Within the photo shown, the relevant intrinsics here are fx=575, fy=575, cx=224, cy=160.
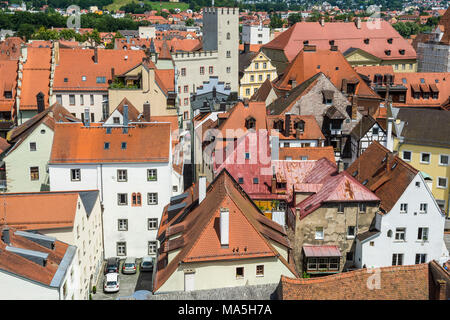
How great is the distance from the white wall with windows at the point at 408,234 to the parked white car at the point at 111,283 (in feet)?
53.6

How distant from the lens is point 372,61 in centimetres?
9375

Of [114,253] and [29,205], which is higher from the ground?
[29,205]

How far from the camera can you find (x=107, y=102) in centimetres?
6856

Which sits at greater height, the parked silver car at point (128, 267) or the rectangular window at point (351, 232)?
the rectangular window at point (351, 232)

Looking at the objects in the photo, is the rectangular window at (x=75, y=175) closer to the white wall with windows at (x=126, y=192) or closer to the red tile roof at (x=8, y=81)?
the white wall with windows at (x=126, y=192)

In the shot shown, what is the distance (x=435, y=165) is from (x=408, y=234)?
1588cm

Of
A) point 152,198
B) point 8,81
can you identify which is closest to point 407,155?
point 152,198

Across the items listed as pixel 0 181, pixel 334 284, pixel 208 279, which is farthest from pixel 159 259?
pixel 0 181

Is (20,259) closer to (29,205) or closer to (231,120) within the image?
(29,205)

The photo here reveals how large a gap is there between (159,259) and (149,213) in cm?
1133

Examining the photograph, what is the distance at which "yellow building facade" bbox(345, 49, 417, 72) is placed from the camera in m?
91.4

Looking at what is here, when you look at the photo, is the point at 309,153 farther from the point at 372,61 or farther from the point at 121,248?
the point at 372,61

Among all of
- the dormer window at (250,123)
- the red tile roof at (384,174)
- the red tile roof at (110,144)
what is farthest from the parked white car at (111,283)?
the red tile roof at (384,174)

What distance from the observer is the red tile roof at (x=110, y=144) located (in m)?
43.4
